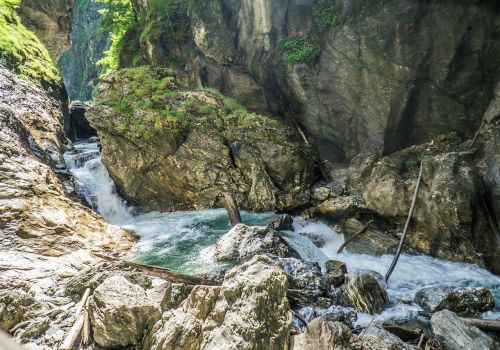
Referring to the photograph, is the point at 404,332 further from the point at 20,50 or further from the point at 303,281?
the point at 20,50

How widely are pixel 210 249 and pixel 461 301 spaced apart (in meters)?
6.22

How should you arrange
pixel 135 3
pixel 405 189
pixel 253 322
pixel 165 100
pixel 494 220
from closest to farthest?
Result: pixel 253 322 → pixel 494 220 → pixel 405 189 → pixel 165 100 → pixel 135 3

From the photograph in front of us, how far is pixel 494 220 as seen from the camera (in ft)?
28.7

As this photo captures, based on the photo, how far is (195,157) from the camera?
13680 mm

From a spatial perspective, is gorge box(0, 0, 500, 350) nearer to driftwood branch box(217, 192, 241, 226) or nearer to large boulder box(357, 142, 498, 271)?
large boulder box(357, 142, 498, 271)

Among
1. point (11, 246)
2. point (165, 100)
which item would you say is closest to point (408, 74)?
point (165, 100)

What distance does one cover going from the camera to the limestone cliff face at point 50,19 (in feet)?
65.4

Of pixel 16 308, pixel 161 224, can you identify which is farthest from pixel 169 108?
pixel 16 308

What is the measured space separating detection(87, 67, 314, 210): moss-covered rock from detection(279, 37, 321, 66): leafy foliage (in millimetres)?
3279

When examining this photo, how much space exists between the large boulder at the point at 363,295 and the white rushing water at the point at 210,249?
0.73 ft

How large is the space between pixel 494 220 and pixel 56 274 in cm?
1074

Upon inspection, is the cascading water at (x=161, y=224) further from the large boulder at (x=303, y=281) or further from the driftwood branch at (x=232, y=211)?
the large boulder at (x=303, y=281)

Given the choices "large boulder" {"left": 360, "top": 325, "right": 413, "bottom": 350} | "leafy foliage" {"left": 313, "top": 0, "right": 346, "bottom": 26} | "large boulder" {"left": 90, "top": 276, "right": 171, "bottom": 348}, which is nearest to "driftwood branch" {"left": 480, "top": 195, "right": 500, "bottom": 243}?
"large boulder" {"left": 360, "top": 325, "right": 413, "bottom": 350}

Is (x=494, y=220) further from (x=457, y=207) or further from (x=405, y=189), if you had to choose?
(x=405, y=189)
